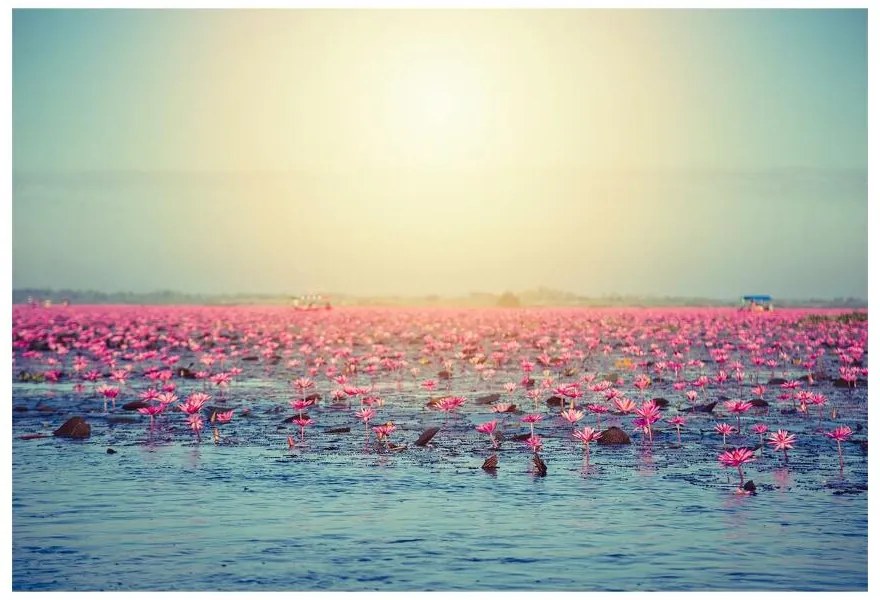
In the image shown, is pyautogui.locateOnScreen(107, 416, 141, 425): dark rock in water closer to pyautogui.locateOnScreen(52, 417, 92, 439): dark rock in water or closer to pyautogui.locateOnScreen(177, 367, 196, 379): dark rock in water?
pyautogui.locateOnScreen(52, 417, 92, 439): dark rock in water

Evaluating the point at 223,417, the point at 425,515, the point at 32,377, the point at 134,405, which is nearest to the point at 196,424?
the point at 223,417

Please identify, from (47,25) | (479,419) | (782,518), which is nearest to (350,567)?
(782,518)

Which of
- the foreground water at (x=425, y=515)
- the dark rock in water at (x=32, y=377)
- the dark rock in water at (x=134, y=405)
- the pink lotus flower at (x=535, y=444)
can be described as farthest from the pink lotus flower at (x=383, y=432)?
the dark rock in water at (x=32, y=377)

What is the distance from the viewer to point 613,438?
11148 mm

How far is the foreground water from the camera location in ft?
22.4

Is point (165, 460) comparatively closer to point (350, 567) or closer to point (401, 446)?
point (401, 446)

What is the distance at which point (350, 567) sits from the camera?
6918 millimetres

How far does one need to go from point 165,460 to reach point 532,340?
51.2 ft

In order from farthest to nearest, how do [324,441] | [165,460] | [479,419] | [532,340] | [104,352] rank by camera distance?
[532,340] < [104,352] < [479,419] < [324,441] < [165,460]

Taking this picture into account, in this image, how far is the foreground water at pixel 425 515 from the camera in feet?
22.4

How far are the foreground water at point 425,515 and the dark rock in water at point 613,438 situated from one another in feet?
0.49

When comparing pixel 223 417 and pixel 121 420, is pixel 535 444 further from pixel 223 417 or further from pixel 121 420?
pixel 121 420

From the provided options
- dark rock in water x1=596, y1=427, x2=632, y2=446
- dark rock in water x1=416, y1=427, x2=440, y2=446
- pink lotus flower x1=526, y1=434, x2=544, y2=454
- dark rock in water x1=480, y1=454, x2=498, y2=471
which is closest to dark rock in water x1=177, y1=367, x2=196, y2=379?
dark rock in water x1=416, y1=427, x2=440, y2=446
